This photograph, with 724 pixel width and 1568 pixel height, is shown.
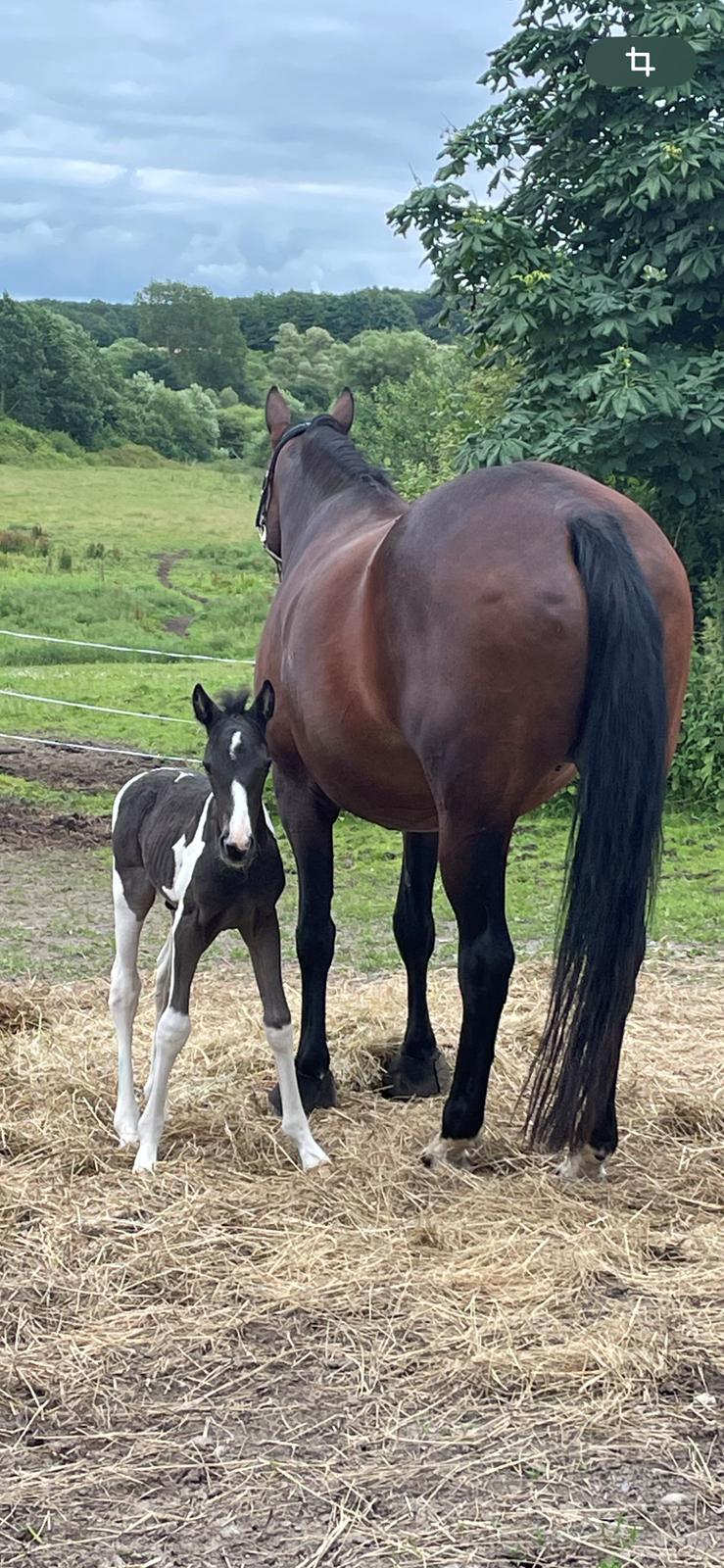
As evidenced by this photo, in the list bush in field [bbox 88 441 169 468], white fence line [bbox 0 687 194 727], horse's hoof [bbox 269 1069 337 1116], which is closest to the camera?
horse's hoof [bbox 269 1069 337 1116]

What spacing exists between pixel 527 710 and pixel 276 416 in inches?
104

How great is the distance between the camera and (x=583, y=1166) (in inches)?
168

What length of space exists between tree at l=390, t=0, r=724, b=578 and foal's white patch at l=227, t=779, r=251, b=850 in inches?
229

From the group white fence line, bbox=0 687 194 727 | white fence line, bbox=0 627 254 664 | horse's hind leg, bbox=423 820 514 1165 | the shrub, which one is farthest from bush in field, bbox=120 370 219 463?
horse's hind leg, bbox=423 820 514 1165

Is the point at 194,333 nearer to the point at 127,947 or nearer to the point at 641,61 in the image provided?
the point at 641,61

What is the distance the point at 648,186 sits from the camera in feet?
30.2

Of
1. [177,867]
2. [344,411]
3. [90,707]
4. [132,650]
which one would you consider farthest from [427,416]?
[177,867]

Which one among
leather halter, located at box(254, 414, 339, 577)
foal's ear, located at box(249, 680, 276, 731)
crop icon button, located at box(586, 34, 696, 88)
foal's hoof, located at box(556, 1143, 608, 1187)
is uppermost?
crop icon button, located at box(586, 34, 696, 88)

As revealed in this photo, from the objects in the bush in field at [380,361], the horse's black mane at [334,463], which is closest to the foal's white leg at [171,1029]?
the horse's black mane at [334,463]

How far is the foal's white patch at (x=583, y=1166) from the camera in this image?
4.23 meters

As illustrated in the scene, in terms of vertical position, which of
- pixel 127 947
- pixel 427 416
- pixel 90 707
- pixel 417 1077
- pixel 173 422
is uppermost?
pixel 427 416

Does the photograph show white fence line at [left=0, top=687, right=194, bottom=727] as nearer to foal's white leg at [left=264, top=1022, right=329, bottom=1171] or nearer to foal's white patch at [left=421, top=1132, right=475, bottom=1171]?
foal's white leg at [left=264, top=1022, right=329, bottom=1171]

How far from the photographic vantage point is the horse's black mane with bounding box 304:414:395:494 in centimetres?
525

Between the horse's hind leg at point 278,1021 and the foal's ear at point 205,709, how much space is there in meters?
0.63
